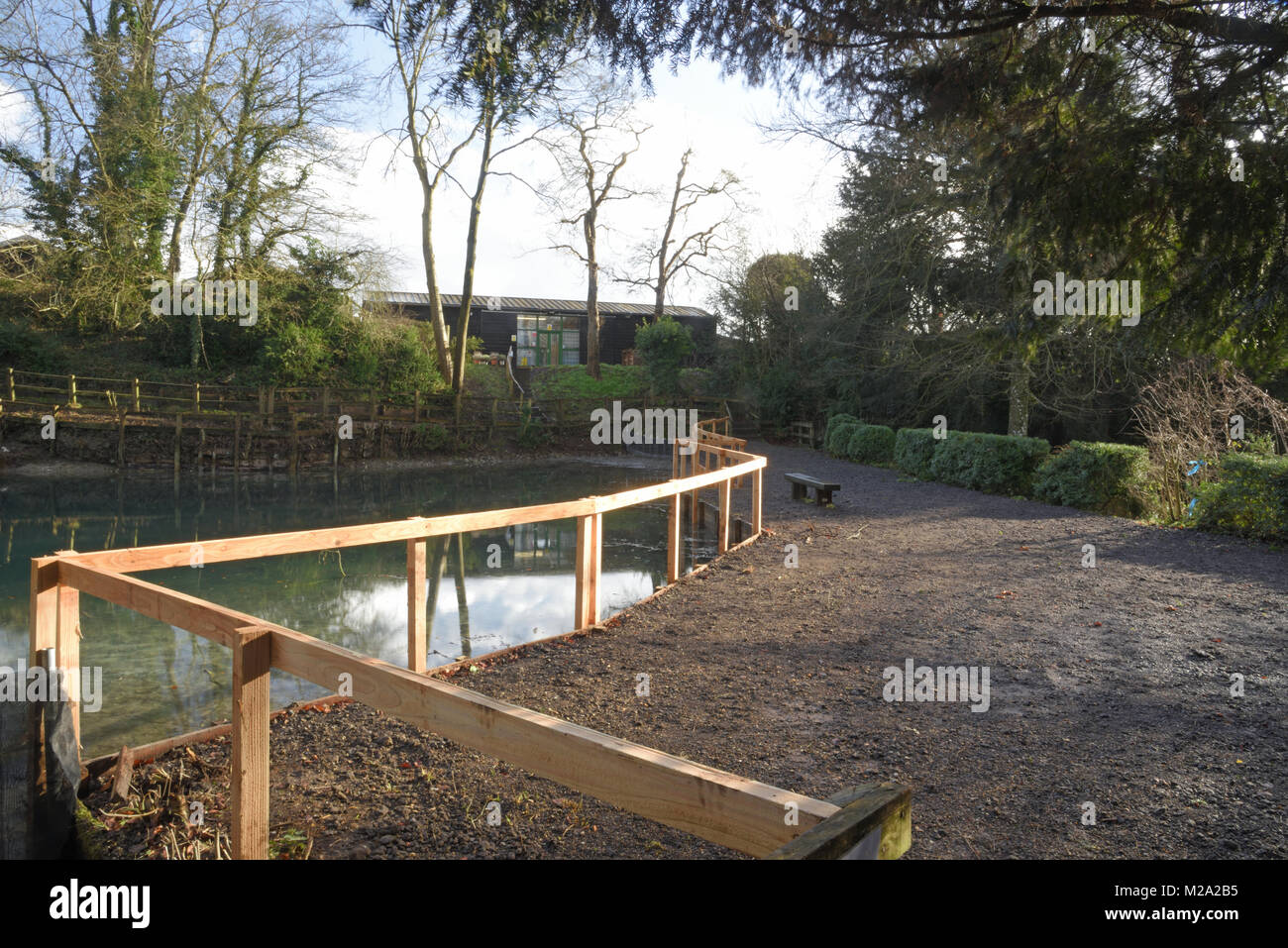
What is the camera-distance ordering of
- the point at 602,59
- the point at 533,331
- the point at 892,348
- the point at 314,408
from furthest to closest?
the point at 533,331, the point at 314,408, the point at 892,348, the point at 602,59

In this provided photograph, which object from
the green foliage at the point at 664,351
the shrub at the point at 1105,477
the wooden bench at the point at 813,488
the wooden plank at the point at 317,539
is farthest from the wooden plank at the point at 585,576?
the green foliage at the point at 664,351

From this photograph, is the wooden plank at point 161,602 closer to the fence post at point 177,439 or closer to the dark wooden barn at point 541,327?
the fence post at point 177,439

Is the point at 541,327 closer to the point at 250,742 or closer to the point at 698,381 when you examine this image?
the point at 698,381

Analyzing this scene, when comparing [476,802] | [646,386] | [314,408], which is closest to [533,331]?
[646,386]

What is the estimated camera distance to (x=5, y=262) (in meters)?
27.2

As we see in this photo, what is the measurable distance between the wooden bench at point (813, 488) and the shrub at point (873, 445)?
7.37 meters

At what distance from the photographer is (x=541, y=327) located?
44.0 metres

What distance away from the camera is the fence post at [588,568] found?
6.75 meters

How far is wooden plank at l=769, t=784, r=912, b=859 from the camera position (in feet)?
5.54

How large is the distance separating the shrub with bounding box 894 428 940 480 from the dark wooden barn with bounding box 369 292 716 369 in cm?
2112

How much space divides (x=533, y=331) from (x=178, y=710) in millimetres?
38402

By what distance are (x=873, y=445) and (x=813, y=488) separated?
314 inches

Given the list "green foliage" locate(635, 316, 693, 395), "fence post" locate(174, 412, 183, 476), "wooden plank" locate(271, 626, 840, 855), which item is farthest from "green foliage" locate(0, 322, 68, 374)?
"wooden plank" locate(271, 626, 840, 855)
